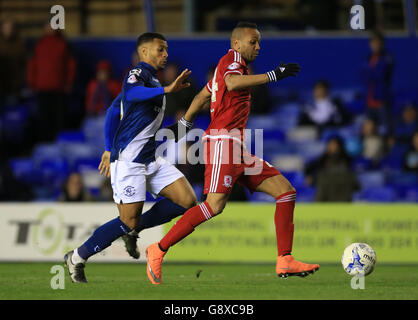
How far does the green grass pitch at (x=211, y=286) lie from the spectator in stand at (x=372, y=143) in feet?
16.2

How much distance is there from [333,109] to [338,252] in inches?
150

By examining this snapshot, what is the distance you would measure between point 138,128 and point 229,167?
3.13 feet

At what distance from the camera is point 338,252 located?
12.6 metres

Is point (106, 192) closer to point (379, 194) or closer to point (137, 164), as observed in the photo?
point (379, 194)

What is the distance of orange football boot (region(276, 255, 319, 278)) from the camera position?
25.2ft

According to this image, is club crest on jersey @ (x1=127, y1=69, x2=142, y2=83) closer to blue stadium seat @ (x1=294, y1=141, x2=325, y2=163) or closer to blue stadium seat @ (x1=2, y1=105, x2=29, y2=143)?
blue stadium seat @ (x1=294, y1=141, x2=325, y2=163)

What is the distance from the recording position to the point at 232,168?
782 cm

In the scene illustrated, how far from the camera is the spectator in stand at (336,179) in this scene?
43.4ft

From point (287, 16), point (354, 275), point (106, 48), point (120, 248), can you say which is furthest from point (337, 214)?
point (106, 48)

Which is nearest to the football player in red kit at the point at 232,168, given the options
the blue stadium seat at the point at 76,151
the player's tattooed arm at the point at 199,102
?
the player's tattooed arm at the point at 199,102

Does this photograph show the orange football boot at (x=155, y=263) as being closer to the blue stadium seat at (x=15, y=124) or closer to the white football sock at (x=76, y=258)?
the white football sock at (x=76, y=258)

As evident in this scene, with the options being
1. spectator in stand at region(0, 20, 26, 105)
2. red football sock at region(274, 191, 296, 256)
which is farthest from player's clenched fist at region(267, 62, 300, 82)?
spectator in stand at region(0, 20, 26, 105)

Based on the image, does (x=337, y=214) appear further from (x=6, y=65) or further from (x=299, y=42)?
(x=6, y=65)

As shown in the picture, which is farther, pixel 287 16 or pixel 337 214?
pixel 287 16
